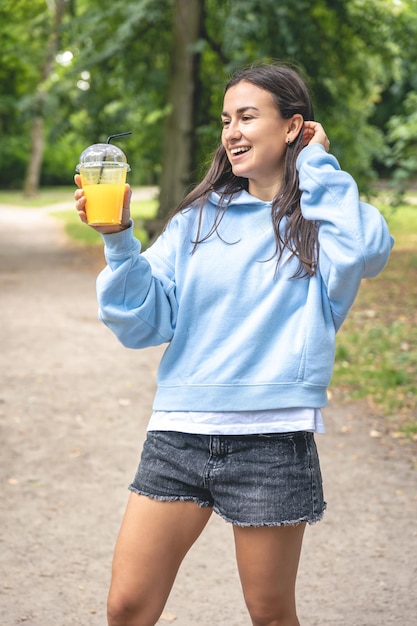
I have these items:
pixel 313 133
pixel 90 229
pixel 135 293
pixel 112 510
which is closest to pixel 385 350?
pixel 112 510

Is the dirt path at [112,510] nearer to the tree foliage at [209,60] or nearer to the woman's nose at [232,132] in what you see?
the woman's nose at [232,132]

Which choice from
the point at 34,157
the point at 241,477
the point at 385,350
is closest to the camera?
the point at 241,477

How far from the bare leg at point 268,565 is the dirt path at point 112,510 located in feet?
4.04

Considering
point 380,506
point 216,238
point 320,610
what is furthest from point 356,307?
point 216,238

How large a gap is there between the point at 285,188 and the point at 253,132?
0.57ft

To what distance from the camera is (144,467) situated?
7.71 feet

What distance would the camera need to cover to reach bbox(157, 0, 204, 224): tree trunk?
42.3ft

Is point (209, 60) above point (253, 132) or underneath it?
underneath

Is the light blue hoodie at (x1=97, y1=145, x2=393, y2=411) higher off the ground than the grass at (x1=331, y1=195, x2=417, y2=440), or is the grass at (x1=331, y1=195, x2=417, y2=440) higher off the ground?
the light blue hoodie at (x1=97, y1=145, x2=393, y2=411)

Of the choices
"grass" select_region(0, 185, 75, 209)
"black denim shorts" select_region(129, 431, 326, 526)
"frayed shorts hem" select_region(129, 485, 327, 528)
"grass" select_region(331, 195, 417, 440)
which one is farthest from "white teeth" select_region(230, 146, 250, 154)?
"grass" select_region(0, 185, 75, 209)

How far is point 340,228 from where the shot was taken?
2225mm

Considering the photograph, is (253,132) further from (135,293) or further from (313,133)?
(135,293)

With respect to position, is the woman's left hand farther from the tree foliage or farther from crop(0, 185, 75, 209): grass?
crop(0, 185, 75, 209): grass

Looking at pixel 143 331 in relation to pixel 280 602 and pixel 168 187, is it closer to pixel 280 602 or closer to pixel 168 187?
pixel 280 602
